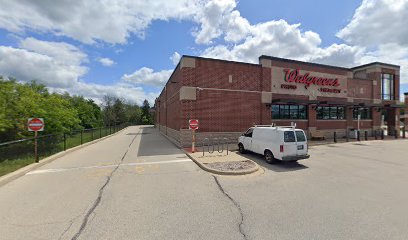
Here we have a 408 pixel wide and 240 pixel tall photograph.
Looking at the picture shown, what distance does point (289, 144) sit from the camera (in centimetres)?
931

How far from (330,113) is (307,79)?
16.4 ft

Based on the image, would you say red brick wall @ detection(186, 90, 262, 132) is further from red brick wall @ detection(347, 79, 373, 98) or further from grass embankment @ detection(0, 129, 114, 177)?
red brick wall @ detection(347, 79, 373, 98)

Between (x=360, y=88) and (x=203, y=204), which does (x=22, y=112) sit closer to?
(x=203, y=204)

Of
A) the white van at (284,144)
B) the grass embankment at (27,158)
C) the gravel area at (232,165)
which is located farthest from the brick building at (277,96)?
the grass embankment at (27,158)

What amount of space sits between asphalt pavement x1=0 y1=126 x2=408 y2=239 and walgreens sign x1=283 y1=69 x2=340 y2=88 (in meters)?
13.1

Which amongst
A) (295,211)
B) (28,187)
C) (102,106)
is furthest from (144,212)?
(102,106)

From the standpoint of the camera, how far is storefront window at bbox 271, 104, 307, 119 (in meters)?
19.7

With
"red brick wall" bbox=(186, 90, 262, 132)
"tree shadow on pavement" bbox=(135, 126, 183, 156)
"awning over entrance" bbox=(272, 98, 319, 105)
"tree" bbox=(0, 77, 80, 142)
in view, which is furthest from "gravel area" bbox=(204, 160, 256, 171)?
"tree" bbox=(0, 77, 80, 142)

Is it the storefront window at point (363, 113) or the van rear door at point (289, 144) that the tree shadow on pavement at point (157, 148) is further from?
the storefront window at point (363, 113)

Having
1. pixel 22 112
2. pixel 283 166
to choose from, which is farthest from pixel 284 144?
pixel 22 112

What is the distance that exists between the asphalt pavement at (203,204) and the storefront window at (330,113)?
14040 millimetres

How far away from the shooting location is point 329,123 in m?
22.3

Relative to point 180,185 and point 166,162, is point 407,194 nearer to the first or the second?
point 180,185

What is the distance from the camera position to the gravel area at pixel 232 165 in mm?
8539
